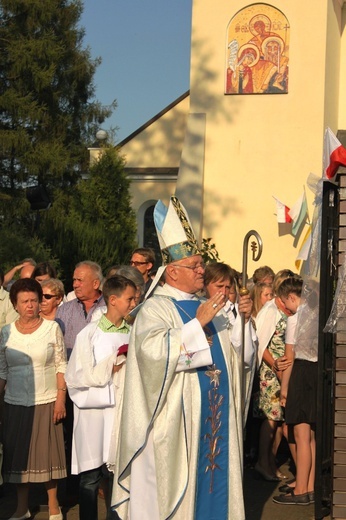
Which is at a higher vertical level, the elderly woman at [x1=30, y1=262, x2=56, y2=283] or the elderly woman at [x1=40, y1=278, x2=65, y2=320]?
the elderly woman at [x1=30, y1=262, x2=56, y2=283]

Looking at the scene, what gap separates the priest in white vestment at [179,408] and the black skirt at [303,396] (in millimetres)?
1996

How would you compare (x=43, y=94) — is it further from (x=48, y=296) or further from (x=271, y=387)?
(x=48, y=296)

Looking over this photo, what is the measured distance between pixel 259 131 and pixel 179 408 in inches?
695

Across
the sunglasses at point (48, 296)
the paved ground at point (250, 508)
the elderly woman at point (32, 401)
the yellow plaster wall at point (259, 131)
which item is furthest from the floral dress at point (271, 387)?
the yellow plaster wall at point (259, 131)

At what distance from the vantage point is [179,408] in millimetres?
5695

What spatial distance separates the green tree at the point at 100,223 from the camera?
20016mm

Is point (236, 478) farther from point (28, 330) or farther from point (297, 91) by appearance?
point (297, 91)

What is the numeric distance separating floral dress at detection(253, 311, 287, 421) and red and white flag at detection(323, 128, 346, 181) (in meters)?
2.36

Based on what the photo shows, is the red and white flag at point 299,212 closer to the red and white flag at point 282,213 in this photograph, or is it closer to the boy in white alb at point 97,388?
the red and white flag at point 282,213

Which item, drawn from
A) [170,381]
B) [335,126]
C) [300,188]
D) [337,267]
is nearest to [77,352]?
[170,381]

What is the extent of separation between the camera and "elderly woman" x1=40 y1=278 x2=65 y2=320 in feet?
27.1

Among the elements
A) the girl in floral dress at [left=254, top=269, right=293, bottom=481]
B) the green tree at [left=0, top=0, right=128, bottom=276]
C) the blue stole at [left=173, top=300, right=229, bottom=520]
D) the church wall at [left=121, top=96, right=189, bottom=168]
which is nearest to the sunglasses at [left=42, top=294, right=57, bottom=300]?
the girl in floral dress at [left=254, top=269, right=293, bottom=481]

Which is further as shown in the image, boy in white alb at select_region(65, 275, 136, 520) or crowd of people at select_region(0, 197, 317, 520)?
boy in white alb at select_region(65, 275, 136, 520)

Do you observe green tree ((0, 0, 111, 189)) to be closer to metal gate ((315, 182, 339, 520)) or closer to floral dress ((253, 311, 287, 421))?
floral dress ((253, 311, 287, 421))
